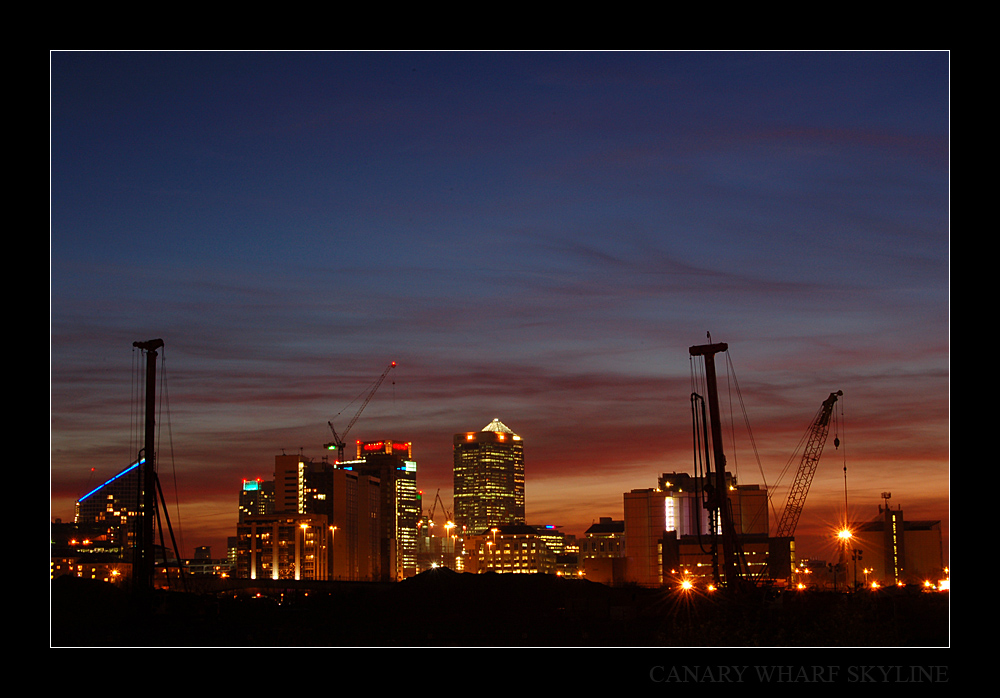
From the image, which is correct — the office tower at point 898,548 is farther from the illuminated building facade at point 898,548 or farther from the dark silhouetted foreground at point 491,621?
the dark silhouetted foreground at point 491,621

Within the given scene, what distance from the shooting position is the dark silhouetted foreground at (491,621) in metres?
34.0

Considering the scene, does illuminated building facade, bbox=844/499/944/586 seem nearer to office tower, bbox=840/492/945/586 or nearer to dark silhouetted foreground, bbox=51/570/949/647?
office tower, bbox=840/492/945/586

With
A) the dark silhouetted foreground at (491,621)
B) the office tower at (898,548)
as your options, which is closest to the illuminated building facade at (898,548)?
the office tower at (898,548)

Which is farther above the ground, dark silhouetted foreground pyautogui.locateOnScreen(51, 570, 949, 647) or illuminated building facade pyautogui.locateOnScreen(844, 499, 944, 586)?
dark silhouetted foreground pyautogui.locateOnScreen(51, 570, 949, 647)

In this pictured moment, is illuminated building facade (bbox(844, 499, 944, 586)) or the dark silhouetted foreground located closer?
the dark silhouetted foreground

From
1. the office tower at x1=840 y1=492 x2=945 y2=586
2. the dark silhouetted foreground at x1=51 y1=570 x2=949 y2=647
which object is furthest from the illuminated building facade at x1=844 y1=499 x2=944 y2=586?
the dark silhouetted foreground at x1=51 y1=570 x2=949 y2=647

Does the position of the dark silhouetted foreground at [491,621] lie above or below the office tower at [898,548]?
above

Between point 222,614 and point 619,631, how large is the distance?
21448 mm

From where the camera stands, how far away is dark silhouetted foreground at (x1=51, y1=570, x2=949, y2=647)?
34.0 metres

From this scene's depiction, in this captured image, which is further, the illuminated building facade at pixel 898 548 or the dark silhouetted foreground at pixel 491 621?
the illuminated building facade at pixel 898 548

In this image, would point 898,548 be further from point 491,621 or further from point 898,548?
point 491,621
